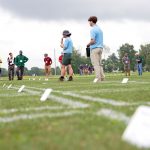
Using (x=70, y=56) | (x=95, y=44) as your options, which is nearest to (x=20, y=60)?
(x=70, y=56)

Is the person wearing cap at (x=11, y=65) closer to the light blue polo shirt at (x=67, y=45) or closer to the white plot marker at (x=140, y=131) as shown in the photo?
the light blue polo shirt at (x=67, y=45)

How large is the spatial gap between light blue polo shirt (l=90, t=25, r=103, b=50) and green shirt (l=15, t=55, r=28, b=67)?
1117 cm

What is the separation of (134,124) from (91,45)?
1028 centimetres

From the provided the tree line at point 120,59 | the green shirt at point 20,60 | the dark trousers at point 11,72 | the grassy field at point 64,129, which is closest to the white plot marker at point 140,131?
the grassy field at point 64,129

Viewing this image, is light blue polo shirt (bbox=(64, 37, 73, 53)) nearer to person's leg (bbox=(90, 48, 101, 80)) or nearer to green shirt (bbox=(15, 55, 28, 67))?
person's leg (bbox=(90, 48, 101, 80))

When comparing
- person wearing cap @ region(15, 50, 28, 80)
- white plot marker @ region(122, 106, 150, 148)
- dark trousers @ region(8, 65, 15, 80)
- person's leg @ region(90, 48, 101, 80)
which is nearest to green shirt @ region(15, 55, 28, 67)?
person wearing cap @ region(15, 50, 28, 80)

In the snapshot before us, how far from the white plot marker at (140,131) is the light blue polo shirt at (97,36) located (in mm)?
10147

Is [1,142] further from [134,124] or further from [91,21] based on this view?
[91,21]

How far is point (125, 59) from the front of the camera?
30500mm

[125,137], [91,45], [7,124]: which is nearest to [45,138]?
[125,137]

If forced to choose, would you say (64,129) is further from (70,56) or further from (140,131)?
(70,56)

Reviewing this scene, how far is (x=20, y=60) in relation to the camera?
23.4 m

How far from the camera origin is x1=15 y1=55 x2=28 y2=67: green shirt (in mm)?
23344

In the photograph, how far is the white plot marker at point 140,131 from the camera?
2.38 meters
